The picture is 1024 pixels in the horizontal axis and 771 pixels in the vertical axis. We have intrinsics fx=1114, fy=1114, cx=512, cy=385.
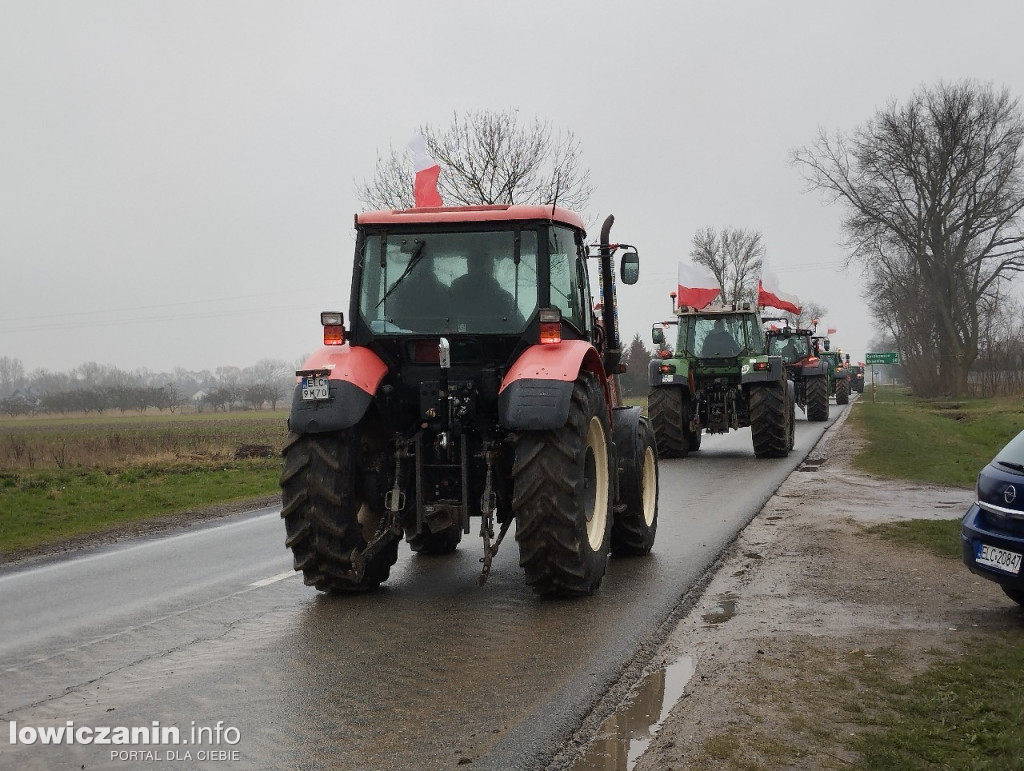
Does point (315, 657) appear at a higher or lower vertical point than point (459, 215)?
lower

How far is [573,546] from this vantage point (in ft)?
23.7

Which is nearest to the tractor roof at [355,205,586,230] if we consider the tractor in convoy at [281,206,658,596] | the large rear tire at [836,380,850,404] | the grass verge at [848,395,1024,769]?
the tractor in convoy at [281,206,658,596]

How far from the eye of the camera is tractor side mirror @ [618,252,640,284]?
9.55 meters

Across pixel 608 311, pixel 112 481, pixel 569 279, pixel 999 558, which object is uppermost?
pixel 569 279

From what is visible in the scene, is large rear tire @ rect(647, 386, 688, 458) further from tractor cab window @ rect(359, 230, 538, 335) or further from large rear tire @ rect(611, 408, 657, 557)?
tractor cab window @ rect(359, 230, 538, 335)

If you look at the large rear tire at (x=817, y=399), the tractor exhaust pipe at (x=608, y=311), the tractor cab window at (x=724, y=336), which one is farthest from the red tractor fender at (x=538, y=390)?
the large rear tire at (x=817, y=399)

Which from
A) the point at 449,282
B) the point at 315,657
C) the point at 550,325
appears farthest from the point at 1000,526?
the point at 315,657

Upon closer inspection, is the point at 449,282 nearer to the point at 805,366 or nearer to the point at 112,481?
the point at 112,481

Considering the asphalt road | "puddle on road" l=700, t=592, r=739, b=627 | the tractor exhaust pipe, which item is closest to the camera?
the asphalt road

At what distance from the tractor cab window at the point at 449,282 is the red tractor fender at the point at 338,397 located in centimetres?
47

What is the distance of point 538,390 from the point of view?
23.5ft

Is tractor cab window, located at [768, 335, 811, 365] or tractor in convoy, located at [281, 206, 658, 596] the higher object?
tractor cab window, located at [768, 335, 811, 365]

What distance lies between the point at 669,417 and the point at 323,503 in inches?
541

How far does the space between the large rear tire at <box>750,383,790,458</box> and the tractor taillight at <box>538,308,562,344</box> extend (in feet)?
42.9
